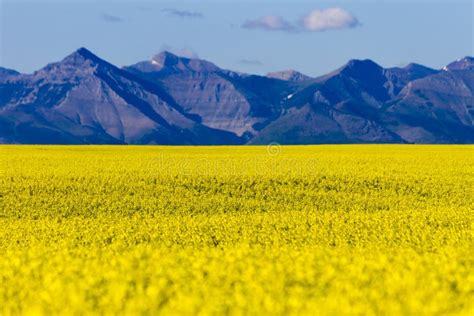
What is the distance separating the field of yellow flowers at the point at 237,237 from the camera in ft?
38.1

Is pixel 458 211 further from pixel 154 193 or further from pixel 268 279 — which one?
pixel 268 279

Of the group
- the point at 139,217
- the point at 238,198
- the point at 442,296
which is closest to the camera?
the point at 442,296

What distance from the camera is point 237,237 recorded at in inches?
923

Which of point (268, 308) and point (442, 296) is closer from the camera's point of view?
point (268, 308)

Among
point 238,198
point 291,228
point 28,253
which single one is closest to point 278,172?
point 238,198

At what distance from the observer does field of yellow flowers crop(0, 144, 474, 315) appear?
38.1 feet

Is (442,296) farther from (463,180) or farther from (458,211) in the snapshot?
(463,180)

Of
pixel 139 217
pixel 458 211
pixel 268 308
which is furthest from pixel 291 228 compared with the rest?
pixel 268 308

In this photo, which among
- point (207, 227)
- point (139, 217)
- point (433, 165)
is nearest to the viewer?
point (207, 227)

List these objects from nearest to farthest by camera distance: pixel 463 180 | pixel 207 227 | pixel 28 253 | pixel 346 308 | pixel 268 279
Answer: pixel 346 308 < pixel 268 279 < pixel 28 253 < pixel 207 227 < pixel 463 180

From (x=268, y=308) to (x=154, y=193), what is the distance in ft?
94.7

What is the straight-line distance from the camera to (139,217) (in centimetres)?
3123

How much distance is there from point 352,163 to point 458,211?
2277 centimetres

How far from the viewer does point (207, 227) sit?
83.9ft
